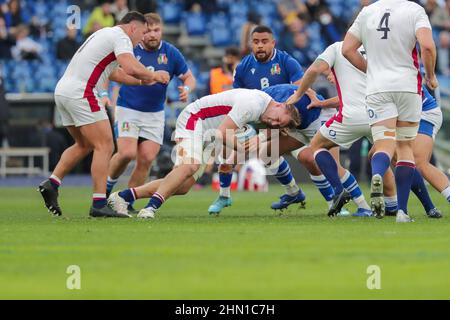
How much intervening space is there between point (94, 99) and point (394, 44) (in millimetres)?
3550

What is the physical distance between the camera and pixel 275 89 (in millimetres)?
13859

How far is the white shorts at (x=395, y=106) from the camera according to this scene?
38.9 ft

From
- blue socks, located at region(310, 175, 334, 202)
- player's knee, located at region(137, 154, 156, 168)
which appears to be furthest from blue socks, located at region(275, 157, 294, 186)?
player's knee, located at region(137, 154, 156, 168)

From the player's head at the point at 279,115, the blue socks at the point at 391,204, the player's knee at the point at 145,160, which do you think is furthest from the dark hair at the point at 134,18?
the blue socks at the point at 391,204

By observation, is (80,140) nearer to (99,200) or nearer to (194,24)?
(99,200)

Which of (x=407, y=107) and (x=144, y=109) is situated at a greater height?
(x=144, y=109)

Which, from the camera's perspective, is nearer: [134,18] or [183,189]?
[134,18]

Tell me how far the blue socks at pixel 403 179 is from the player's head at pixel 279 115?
1.60 meters

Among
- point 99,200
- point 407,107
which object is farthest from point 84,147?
point 407,107

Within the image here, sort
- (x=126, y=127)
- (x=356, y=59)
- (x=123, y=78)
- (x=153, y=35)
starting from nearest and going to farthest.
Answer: (x=356, y=59)
(x=123, y=78)
(x=153, y=35)
(x=126, y=127)

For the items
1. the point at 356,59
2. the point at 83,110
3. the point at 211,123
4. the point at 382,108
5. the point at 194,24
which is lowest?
the point at 382,108

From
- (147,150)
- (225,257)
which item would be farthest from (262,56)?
(225,257)

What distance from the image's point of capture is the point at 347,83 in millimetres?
13188

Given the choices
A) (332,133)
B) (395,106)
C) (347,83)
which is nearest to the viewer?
(395,106)
